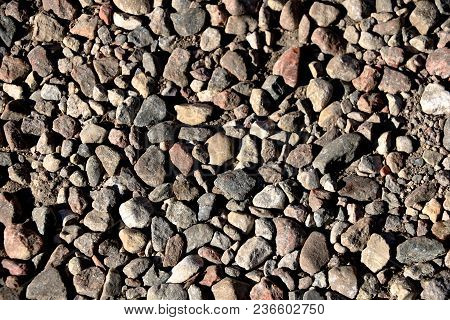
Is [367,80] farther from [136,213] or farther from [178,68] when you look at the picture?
[136,213]

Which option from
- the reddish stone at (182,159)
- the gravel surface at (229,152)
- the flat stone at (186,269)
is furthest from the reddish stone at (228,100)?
the flat stone at (186,269)

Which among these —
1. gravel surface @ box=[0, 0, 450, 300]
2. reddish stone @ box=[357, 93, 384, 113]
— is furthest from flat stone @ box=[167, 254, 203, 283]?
reddish stone @ box=[357, 93, 384, 113]

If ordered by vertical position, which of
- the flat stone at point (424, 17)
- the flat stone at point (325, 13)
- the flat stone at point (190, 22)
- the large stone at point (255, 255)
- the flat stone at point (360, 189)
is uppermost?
the flat stone at point (424, 17)

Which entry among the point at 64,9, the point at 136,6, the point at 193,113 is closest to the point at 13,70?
the point at 64,9

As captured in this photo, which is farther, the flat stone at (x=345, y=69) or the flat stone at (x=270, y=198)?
the flat stone at (x=345, y=69)

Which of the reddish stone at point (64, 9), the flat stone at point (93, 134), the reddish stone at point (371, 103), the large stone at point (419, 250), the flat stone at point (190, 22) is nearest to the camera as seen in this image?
the large stone at point (419, 250)

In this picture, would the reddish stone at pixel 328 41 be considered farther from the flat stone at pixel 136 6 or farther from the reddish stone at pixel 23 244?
the reddish stone at pixel 23 244

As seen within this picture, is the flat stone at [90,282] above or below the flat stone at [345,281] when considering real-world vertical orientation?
below
